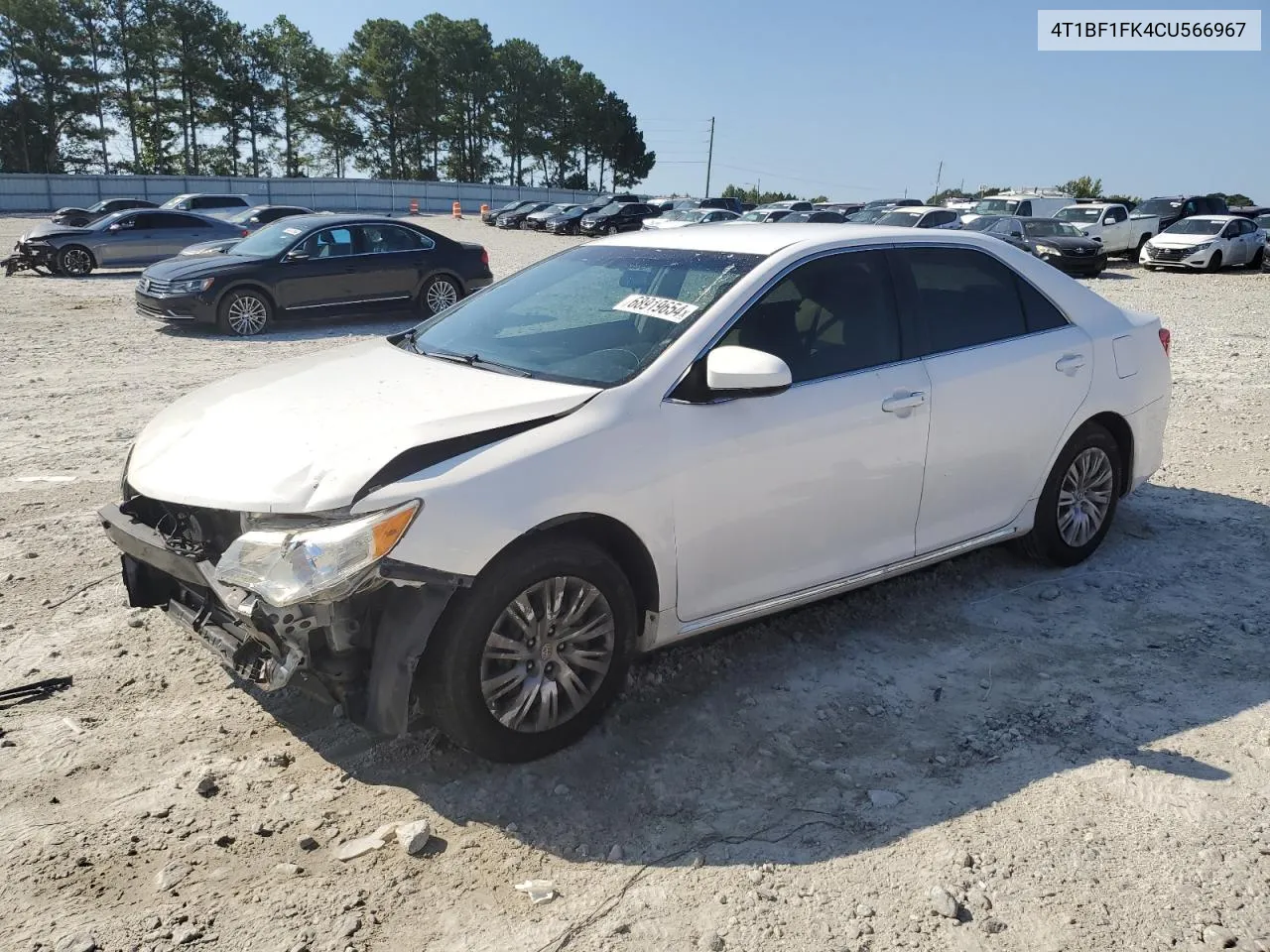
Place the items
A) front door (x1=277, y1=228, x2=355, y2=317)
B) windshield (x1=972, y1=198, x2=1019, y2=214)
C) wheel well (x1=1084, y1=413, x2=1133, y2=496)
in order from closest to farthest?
wheel well (x1=1084, y1=413, x2=1133, y2=496), front door (x1=277, y1=228, x2=355, y2=317), windshield (x1=972, y1=198, x2=1019, y2=214)

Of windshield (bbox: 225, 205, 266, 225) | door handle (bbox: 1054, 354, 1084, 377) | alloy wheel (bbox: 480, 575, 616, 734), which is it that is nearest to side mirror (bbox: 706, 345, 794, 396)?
alloy wheel (bbox: 480, 575, 616, 734)

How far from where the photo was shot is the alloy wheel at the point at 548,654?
329 centimetres

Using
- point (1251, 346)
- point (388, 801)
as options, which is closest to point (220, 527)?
point (388, 801)

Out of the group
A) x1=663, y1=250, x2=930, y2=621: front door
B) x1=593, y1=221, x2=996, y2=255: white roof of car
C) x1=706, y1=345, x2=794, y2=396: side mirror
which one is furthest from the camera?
x1=593, y1=221, x2=996, y2=255: white roof of car

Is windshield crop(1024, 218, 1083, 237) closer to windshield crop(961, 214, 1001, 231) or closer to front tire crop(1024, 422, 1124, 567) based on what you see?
windshield crop(961, 214, 1001, 231)

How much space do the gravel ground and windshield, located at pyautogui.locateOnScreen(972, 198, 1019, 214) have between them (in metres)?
29.8

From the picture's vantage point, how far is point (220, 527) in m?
3.48

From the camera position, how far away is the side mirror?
357cm

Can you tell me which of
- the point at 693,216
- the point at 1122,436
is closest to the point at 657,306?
the point at 1122,436

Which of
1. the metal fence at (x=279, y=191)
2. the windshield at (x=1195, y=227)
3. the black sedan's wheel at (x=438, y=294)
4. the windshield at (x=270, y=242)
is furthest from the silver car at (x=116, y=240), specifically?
the metal fence at (x=279, y=191)

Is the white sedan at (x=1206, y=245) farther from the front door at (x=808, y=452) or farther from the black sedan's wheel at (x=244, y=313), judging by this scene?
the front door at (x=808, y=452)

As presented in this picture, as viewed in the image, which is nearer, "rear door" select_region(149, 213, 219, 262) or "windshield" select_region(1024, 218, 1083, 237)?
"rear door" select_region(149, 213, 219, 262)

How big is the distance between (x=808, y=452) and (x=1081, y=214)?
28868mm

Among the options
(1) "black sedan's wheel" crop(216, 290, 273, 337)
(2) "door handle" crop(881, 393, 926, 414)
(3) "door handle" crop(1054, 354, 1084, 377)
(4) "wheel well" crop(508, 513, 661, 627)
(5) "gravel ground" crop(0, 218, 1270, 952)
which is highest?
(3) "door handle" crop(1054, 354, 1084, 377)
